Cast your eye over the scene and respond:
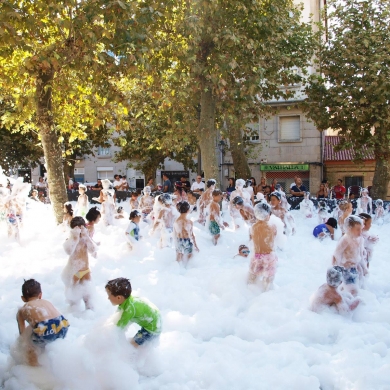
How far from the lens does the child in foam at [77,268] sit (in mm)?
6387

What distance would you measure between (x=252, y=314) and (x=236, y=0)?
9270mm

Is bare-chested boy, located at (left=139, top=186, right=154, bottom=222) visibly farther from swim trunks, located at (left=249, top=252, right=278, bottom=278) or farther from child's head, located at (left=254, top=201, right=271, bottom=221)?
child's head, located at (left=254, top=201, right=271, bottom=221)

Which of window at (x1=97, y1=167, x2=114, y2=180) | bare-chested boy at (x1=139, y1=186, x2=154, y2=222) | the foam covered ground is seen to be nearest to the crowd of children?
the foam covered ground

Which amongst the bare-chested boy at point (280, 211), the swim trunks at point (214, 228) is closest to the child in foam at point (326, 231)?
the bare-chested boy at point (280, 211)

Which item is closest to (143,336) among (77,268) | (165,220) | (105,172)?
(77,268)

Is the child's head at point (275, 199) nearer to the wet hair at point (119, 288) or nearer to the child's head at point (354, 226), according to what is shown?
the child's head at point (354, 226)

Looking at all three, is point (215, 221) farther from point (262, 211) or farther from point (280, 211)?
point (262, 211)

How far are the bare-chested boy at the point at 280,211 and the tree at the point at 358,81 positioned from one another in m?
7.50

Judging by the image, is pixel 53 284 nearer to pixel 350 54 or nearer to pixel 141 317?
pixel 141 317

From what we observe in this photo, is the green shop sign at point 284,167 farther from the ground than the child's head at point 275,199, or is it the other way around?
the green shop sign at point 284,167

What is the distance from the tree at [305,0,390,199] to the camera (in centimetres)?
1684

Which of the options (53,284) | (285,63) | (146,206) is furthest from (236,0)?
(53,284)

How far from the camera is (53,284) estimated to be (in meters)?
7.83

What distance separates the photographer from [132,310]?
4.46 meters
